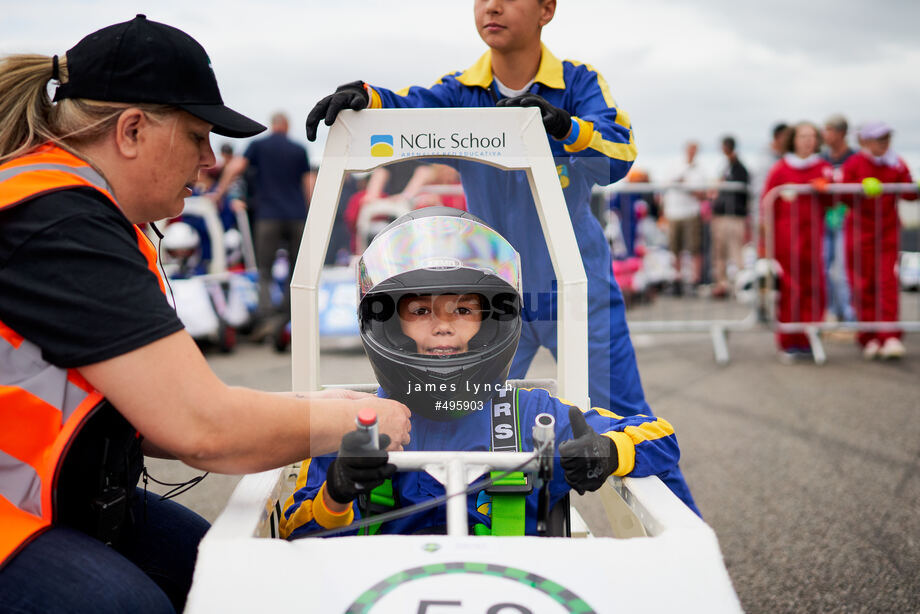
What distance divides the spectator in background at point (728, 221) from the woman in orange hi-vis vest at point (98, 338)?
8.68 m

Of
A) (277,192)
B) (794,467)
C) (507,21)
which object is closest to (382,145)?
(507,21)

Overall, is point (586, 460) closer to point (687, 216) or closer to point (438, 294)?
point (438, 294)

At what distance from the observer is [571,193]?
241 cm

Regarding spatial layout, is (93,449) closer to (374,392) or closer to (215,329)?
(374,392)

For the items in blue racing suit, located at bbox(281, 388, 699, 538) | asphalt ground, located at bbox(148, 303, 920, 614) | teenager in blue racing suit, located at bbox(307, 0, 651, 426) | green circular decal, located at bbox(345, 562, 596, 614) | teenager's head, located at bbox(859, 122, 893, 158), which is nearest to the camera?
green circular decal, located at bbox(345, 562, 596, 614)

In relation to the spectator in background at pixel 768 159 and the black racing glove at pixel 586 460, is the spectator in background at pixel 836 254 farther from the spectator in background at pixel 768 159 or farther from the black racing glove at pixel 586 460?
the black racing glove at pixel 586 460

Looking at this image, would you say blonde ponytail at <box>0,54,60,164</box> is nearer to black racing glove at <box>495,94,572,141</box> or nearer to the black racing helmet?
the black racing helmet

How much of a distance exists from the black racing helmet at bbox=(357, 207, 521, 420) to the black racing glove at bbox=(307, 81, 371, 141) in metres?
0.33

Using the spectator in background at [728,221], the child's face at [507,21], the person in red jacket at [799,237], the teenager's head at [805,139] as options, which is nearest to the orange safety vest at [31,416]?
the child's face at [507,21]

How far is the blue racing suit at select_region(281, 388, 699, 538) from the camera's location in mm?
1567

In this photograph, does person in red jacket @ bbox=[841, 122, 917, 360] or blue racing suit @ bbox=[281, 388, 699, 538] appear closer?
blue racing suit @ bbox=[281, 388, 699, 538]

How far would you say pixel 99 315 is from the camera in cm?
118

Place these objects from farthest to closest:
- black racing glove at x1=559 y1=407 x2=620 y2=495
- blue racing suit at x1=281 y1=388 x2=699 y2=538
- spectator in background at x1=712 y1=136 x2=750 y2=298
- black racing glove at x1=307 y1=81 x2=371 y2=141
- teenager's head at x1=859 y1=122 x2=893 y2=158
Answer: spectator in background at x1=712 y1=136 x2=750 y2=298 → teenager's head at x1=859 y1=122 x2=893 y2=158 → black racing glove at x1=307 y1=81 x2=371 y2=141 → blue racing suit at x1=281 y1=388 x2=699 y2=538 → black racing glove at x1=559 y1=407 x2=620 y2=495

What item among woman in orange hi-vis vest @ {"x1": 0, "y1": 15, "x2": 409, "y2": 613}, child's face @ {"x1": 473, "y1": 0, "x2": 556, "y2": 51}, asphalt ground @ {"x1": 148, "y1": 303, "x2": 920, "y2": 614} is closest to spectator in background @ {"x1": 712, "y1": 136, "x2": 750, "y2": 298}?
asphalt ground @ {"x1": 148, "y1": 303, "x2": 920, "y2": 614}
